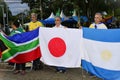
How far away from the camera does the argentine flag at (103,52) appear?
800 centimetres

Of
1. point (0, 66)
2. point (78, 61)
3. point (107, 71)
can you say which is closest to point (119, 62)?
point (107, 71)

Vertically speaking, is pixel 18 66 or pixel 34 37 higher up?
pixel 34 37

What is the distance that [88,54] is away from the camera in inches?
346

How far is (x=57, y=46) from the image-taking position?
384 inches

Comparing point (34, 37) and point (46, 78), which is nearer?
point (46, 78)

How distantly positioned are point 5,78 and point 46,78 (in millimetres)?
1072

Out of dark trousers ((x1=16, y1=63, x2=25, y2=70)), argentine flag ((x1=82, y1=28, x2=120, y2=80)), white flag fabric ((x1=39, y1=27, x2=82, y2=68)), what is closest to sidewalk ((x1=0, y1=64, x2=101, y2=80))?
dark trousers ((x1=16, y1=63, x2=25, y2=70))

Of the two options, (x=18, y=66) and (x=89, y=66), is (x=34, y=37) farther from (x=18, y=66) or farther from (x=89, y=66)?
(x=89, y=66)

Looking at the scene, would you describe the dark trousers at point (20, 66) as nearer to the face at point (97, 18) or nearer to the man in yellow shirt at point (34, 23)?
the man in yellow shirt at point (34, 23)

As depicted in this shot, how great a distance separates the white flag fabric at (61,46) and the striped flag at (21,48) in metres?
0.27

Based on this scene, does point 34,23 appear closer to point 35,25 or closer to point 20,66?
point 35,25

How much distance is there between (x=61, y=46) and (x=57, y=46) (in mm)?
125

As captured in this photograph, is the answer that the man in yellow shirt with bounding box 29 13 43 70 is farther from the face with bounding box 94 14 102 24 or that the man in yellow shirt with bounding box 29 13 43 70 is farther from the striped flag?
the face with bounding box 94 14 102 24

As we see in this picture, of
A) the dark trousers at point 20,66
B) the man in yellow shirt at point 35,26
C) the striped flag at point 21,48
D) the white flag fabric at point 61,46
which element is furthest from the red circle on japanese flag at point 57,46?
the dark trousers at point 20,66
